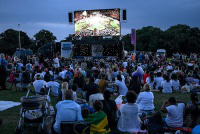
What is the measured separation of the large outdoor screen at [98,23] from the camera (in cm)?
3241

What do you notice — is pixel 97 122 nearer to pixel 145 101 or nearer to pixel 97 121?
pixel 97 121

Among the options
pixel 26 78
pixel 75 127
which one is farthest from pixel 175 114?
pixel 26 78

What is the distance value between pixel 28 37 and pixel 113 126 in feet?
261

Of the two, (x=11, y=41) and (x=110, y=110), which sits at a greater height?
(x=11, y=41)

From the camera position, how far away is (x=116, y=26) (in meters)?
32.4

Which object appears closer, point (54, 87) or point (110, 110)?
point (110, 110)

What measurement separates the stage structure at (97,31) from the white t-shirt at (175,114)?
24.0 m

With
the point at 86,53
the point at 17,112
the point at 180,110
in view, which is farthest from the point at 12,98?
the point at 86,53

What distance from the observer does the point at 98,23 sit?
3297cm

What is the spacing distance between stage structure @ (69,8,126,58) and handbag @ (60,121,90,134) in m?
25.1

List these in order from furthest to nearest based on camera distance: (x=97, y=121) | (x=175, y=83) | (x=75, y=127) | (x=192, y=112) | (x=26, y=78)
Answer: (x=175, y=83)
(x=26, y=78)
(x=192, y=112)
(x=97, y=121)
(x=75, y=127)

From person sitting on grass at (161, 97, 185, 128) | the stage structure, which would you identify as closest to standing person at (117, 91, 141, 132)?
person sitting on grass at (161, 97, 185, 128)

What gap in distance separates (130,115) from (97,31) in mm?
28105

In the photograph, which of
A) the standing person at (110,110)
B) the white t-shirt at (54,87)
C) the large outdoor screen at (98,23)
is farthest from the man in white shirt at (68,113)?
the large outdoor screen at (98,23)
